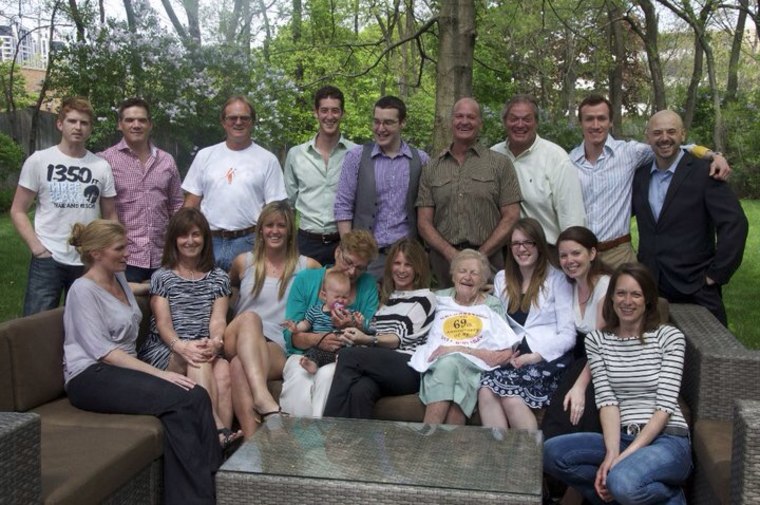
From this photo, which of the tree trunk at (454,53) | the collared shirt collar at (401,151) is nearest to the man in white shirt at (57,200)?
the collared shirt collar at (401,151)

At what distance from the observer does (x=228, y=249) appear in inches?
193

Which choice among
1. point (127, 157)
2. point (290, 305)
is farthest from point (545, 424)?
point (127, 157)

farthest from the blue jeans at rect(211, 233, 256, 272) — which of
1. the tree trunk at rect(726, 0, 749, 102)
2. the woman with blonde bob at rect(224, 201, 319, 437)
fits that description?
the tree trunk at rect(726, 0, 749, 102)

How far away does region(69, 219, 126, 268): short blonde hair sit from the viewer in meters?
3.76

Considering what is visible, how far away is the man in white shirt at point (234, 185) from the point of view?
4914mm

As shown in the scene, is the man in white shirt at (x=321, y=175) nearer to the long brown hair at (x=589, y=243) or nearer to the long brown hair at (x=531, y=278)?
the long brown hair at (x=531, y=278)

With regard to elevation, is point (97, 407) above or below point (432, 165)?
below

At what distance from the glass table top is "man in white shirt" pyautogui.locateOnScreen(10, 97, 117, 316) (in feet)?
6.10

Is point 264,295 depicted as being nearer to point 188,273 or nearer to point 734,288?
point 188,273

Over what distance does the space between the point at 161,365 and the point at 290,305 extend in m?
0.69

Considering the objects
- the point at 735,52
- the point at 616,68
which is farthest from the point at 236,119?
the point at 735,52

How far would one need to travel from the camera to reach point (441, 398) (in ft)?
12.6

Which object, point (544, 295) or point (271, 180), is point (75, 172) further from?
point (544, 295)

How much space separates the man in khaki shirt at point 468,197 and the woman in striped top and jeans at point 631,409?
125 cm
